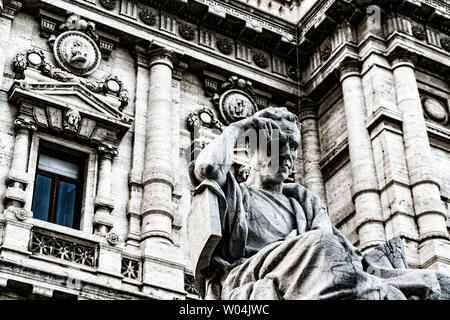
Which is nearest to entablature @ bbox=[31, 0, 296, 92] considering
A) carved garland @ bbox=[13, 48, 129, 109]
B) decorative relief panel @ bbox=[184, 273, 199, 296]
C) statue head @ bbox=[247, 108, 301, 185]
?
carved garland @ bbox=[13, 48, 129, 109]

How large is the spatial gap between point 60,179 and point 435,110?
725cm

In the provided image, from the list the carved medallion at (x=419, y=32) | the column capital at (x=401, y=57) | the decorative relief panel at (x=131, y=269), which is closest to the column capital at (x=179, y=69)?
the column capital at (x=401, y=57)

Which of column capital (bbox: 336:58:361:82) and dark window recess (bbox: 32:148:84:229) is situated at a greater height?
column capital (bbox: 336:58:361:82)

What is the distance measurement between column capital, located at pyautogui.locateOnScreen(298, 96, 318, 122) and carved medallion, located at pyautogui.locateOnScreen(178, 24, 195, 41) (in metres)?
2.59

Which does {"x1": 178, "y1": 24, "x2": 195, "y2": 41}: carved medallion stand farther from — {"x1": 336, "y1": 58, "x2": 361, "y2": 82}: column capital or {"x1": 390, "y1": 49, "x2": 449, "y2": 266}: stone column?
{"x1": 390, "y1": 49, "x2": 449, "y2": 266}: stone column

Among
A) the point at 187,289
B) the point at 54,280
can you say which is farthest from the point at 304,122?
the point at 54,280

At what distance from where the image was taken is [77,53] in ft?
51.0

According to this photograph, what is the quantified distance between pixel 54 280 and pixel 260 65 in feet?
24.8

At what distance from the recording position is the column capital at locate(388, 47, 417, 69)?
55.5 feet

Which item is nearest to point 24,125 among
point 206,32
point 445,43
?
point 206,32

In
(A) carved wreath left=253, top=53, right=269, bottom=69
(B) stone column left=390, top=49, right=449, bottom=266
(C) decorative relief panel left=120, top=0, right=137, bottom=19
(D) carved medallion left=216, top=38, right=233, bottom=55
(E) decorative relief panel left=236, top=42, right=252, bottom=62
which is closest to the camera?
(B) stone column left=390, top=49, right=449, bottom=266

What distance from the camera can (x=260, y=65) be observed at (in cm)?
1805

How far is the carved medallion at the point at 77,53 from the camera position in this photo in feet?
50.6

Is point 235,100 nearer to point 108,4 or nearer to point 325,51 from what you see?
point 325,51
